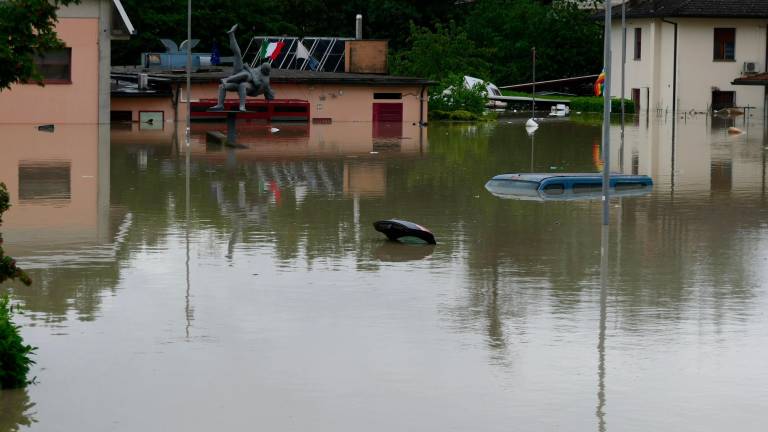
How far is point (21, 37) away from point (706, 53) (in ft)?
239

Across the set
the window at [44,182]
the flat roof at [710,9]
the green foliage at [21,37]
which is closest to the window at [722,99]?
the flat roof at [710,9]

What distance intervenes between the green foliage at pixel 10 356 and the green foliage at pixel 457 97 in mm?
62938

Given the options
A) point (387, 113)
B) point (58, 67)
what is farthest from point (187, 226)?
point (387, 113)

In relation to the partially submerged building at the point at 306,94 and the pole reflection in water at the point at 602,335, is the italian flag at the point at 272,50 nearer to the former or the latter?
the partially submerged building at the point at 306,94

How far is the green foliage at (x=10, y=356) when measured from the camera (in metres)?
13.0

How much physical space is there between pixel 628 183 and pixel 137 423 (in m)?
22.5

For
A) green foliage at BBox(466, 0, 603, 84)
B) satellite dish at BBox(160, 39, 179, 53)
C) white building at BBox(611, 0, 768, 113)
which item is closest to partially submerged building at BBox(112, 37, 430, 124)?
satellite dish at BBox(160, 39, 179, 53)

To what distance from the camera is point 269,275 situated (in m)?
20.9

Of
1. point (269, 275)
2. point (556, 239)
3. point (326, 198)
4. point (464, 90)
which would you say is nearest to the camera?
point (269, 275)

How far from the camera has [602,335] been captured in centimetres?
1658

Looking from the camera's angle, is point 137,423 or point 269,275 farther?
point 269,275

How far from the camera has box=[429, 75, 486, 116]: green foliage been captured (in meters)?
75.8

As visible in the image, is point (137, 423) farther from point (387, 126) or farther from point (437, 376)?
point (387, 126)

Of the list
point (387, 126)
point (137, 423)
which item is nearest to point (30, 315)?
point (137, 423)
